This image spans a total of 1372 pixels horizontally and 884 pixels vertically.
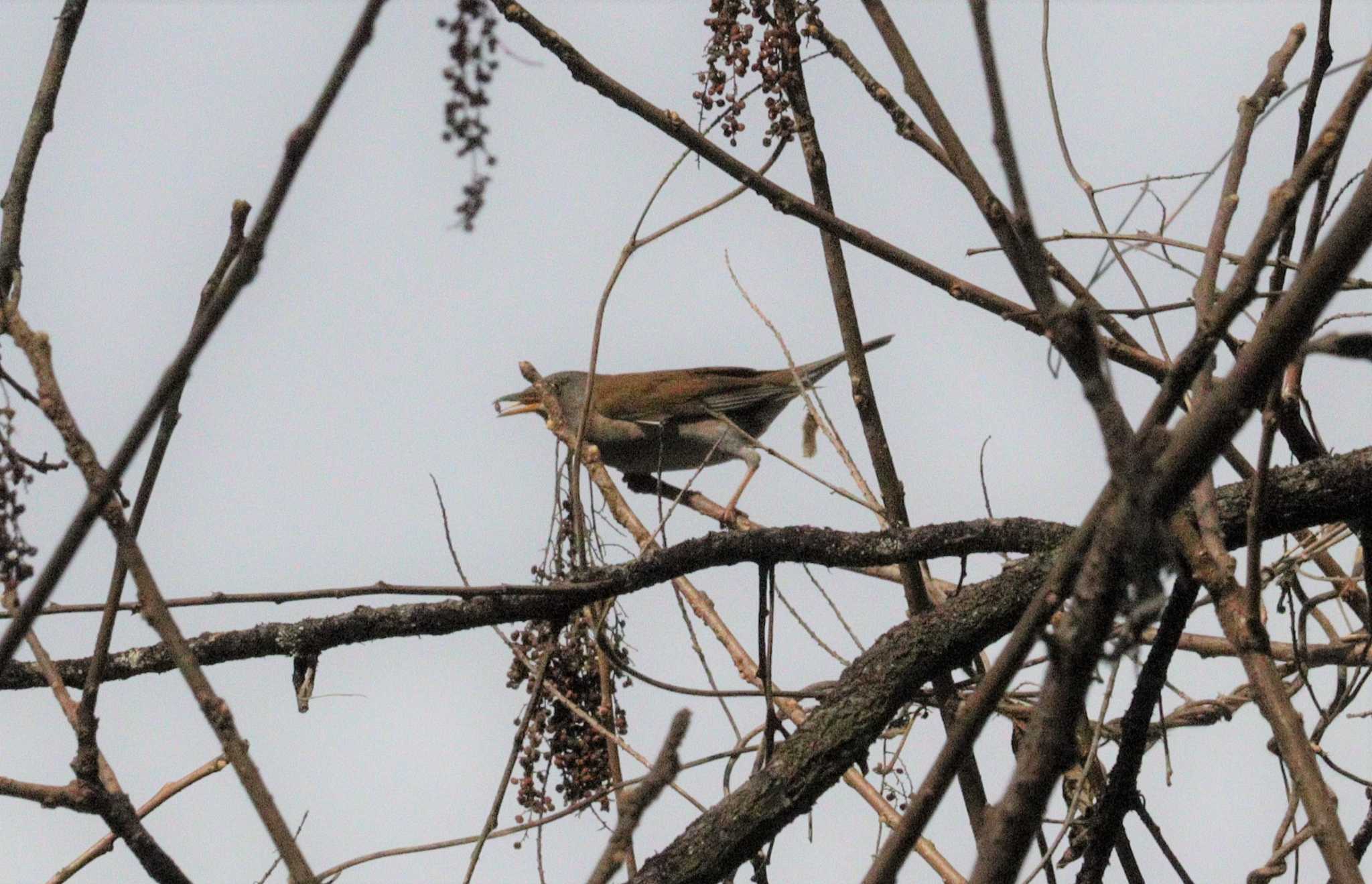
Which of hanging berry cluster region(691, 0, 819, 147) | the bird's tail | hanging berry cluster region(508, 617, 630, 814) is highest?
the bird's tail

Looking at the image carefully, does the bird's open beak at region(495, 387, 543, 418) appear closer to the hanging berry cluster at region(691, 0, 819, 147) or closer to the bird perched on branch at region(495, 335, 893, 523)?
the bird perched on branch at region(495, 335, 893, 523)

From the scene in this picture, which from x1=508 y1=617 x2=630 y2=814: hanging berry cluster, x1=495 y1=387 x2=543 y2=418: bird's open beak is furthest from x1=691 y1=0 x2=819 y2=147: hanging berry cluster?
x1=495 y1=387 x2=543 y2=418: bird's open beak

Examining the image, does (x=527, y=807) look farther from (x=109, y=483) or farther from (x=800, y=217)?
(x=109, y=483)

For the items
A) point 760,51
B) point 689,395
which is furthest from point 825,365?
point 760,51

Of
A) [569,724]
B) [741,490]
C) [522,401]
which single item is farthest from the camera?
[522,401]

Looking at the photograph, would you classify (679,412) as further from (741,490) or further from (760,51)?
(760,51)

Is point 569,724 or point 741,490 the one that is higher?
point 741,490

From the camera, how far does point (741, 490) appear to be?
209 inches

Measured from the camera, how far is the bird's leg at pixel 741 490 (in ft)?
16.0

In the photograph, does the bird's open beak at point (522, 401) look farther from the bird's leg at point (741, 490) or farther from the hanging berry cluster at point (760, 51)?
the hanging berry cluster at point (760, 51)

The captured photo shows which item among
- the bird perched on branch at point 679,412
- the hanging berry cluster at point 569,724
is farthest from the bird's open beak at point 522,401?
the hanging berry cluster at point 569,724

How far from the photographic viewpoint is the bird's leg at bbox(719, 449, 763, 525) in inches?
192

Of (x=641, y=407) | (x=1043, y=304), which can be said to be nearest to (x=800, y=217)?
(x=1043, y=304)

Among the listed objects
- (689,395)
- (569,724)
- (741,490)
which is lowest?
(569,724)
